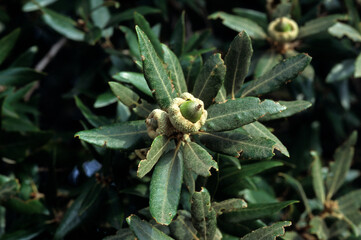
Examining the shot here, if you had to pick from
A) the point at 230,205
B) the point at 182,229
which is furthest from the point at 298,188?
the point at 182,229

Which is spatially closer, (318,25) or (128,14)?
(318,25)

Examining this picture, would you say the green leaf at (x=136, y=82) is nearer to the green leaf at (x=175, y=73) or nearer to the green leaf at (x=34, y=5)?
the green leaf at (x=175, y=73)

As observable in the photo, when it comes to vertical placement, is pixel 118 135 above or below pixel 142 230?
above

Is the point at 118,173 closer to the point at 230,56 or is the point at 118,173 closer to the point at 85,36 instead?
the point at 230,56

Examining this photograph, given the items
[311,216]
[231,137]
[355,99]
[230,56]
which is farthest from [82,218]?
[355,99]

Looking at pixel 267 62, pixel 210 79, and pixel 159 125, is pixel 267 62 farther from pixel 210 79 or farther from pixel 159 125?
pixel 159 125

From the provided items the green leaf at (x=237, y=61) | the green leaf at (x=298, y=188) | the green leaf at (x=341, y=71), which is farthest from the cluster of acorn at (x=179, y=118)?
the green leaf at (x=341, y=71)

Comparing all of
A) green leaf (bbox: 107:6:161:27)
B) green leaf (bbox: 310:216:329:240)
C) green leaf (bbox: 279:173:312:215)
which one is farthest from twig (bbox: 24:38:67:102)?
green leaf (bbox: 310:216:329:240)
